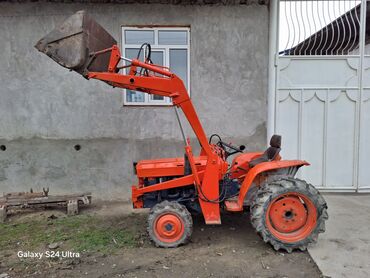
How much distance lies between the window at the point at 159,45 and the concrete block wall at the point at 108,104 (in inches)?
5.2

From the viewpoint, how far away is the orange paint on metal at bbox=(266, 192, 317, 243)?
3.78 metres

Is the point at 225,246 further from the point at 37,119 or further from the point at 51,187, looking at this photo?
the point at 37,119

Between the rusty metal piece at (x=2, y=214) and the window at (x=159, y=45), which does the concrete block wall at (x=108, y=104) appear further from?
the rusty metal piece at (x=2, y=214)

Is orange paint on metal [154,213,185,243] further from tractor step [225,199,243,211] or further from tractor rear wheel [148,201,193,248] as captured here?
tractor step [225,199,243,211]

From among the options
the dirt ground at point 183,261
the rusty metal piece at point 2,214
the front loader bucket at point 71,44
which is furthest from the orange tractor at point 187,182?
the rusty metal piece at point 2,214

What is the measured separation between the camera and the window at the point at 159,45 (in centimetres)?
596

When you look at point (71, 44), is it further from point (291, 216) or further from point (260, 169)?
point (291, 216)

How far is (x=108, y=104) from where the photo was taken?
19.6 feet

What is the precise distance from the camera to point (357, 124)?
6254 millimetres

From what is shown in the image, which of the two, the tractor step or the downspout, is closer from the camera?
the tractor step

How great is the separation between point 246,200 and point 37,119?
421 cm

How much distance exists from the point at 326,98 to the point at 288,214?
10.8 feet

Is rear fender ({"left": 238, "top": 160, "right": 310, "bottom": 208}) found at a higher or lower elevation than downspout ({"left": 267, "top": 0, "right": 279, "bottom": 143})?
lower

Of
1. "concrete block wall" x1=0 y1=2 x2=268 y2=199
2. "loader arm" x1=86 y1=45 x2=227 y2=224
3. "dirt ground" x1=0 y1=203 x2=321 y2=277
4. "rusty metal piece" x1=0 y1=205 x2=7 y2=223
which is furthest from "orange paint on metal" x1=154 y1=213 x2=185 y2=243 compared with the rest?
"rusty metal piece" x1=0 y1=205 x2=7 y2=223
